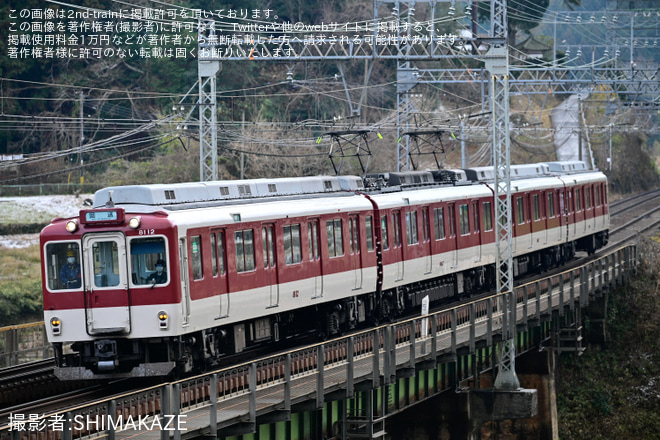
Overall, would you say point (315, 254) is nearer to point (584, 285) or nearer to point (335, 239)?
point (335, 239)

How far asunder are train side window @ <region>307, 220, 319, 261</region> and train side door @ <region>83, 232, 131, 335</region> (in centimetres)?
511

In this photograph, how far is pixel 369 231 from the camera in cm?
2359

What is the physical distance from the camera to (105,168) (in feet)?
175

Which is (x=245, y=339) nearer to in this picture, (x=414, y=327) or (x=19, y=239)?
(x=414, y=327)

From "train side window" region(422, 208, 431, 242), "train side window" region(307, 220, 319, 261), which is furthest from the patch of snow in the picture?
"train side window" region(307, 220, 319, 261)

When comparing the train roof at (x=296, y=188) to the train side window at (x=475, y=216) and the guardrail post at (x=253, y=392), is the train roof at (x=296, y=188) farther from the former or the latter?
the guardrail post at (x=253, y=392)

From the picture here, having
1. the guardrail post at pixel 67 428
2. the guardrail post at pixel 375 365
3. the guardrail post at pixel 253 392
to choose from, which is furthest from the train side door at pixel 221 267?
the guardrail post at pixel 67 428

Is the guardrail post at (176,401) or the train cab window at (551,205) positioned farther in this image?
the train cab window at (551,205)

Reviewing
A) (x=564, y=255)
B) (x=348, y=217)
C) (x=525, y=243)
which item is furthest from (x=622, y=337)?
(x=348, y=217)

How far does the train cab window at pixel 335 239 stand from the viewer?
21.8m

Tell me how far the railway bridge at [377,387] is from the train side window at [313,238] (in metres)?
1.92

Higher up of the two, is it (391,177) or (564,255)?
(391,177)

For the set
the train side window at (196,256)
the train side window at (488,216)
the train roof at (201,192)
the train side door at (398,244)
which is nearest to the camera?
the train side window at (196,256)

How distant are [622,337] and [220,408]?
29031 millimetres
